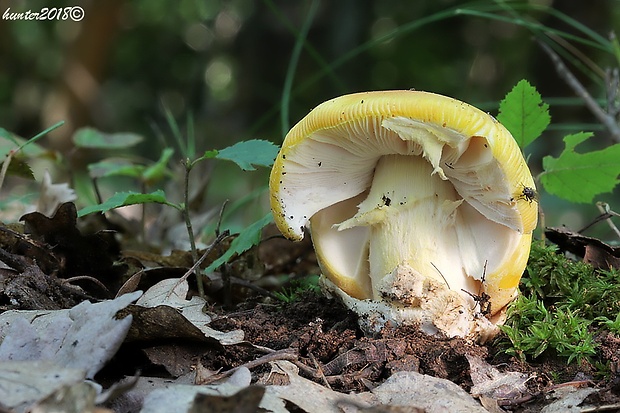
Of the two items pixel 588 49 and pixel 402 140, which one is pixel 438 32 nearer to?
pixel 588 49

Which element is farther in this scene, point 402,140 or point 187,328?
point 402,140

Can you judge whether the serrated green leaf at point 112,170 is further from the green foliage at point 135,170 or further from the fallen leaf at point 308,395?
the fallen leaf at point 308,395

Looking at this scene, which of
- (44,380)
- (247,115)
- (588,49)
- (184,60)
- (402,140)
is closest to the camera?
(44,380)

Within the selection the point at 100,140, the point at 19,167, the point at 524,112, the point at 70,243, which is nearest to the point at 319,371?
the point at 70,243

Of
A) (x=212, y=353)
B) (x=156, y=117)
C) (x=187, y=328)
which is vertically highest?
(x=187, y=328)

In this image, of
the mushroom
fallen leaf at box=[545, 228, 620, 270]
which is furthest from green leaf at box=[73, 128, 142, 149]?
fallen leaf at box=[545, 228, 620, 270]

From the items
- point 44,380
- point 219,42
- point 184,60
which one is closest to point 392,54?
point 219,42

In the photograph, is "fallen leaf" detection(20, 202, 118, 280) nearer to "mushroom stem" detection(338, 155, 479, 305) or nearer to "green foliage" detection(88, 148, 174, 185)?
"green foliage" detection(88, 148, 174, 185)
